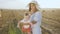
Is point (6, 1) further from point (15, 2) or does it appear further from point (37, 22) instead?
point (37, 22)

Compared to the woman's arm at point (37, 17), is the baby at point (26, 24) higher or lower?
lower

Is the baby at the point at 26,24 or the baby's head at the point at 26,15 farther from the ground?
the baby's head at the point at 26,15

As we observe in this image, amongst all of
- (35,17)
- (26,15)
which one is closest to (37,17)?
(35,17)

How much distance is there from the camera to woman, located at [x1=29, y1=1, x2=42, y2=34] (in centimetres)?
194

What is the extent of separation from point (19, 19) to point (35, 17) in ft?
0.71

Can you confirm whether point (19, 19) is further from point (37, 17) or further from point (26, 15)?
point (37, 17)

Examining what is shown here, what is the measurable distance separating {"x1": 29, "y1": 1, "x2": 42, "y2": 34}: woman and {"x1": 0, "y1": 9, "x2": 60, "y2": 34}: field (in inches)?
2.1

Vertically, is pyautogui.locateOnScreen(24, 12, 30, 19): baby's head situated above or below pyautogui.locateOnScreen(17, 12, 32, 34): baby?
above

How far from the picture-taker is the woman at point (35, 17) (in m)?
1.94

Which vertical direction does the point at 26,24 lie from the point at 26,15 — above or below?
below

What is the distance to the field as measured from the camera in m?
1.91

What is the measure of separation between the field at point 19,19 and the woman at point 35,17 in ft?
0.18

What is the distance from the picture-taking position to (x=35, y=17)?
6.39 feet

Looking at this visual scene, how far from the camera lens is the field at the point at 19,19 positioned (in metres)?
1.91
